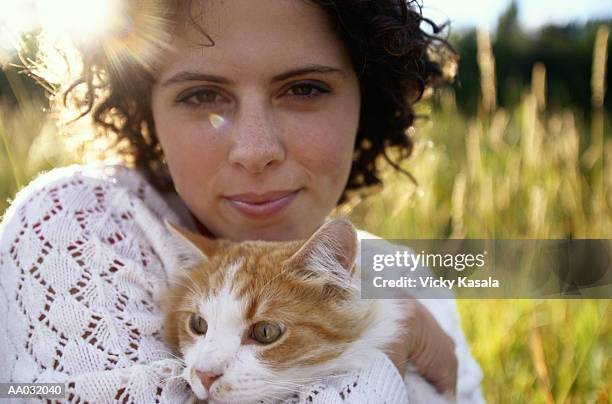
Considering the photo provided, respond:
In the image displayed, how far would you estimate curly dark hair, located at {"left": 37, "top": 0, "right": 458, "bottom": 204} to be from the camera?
5.41ft

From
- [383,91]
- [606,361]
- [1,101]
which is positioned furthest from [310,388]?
[1,101]

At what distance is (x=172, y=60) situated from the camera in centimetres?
151

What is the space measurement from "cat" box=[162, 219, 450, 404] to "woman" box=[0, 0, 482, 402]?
0.23ft

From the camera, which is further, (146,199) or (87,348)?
(146,199)

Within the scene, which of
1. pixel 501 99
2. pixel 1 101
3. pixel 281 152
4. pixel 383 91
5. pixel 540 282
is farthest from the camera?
pixel 501 99

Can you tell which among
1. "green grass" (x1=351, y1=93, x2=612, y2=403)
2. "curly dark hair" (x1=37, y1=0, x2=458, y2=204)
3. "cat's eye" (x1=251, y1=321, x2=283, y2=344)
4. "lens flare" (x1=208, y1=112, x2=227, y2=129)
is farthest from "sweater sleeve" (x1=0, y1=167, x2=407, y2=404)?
"green grass" (x1=351, y1=93, x2=612, y2=403)

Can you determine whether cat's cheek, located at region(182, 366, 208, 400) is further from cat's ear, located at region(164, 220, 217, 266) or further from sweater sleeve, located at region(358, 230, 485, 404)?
sweater sleeve, located at region(358, 230, 485, 404)

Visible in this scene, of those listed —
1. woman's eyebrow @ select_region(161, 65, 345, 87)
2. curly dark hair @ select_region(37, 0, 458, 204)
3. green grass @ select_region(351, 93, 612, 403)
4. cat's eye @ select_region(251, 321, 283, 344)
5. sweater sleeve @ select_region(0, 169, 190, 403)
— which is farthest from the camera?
green grass @ select_region(351, 93, 612, 403)

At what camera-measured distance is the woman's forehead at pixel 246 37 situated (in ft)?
4.62

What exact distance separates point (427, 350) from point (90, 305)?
0.85 m

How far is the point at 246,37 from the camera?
4.61ft

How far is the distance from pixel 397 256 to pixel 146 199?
71 centimetres

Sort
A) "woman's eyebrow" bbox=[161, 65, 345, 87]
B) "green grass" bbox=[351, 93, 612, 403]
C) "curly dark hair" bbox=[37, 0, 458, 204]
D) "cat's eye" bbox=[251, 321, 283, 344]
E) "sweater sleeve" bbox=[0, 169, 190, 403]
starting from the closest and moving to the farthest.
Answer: "sweater sleeve" bbox=[0, 169, 190, 403] < "cat's eye" bbox=[251, 321, 283, 344] < "woman's eyebrow" bbox=[161, 65, 345, 87] < "curly dark hair" bbox=[37, 0, 458, 204] < "green grass" bbox=[351, 93, 612, 403]

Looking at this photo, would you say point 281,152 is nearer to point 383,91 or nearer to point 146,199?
point 146,199
